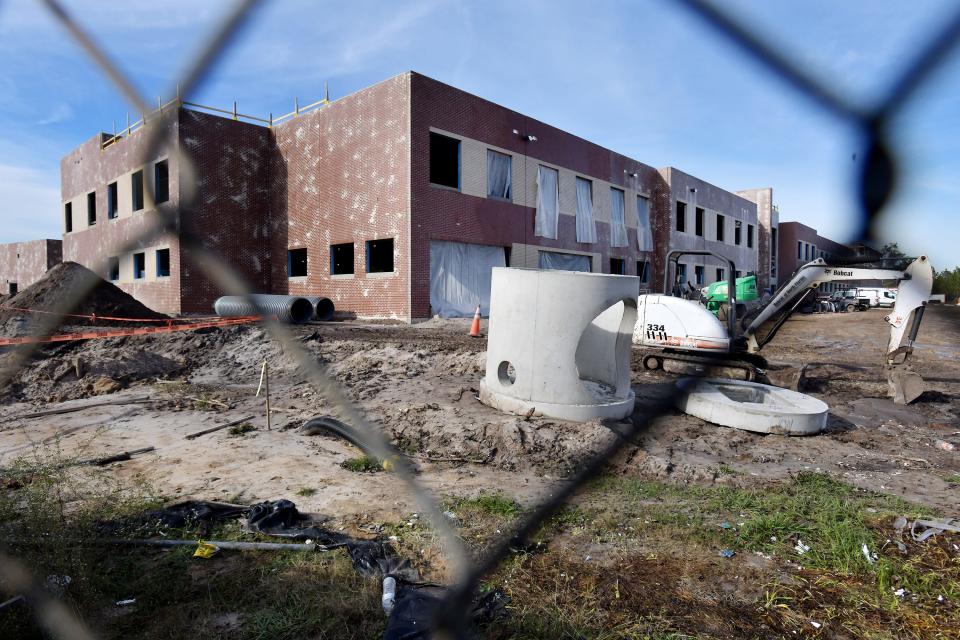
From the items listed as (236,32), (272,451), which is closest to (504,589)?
(236,32)

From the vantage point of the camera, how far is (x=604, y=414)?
6.59m

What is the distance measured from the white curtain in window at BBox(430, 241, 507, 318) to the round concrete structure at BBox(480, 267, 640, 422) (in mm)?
10945

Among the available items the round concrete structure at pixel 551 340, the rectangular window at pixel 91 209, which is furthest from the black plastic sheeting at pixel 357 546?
the rectangular window at pixel 91 209

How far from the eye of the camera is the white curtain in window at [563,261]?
21.4m

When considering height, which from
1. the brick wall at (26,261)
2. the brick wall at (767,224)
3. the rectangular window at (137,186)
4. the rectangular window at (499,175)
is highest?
the rectangular window at (499,175)

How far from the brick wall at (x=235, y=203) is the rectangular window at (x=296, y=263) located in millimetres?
1035

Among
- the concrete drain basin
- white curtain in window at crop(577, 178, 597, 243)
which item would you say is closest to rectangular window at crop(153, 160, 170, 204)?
the concrete drain basin

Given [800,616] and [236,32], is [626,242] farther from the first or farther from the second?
[236,32]

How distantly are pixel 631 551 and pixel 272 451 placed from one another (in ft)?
12.2

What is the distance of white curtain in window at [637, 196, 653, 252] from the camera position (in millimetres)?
25891

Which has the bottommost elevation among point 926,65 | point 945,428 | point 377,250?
point 945,428

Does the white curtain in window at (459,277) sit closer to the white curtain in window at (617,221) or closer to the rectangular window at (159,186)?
the white curtain in window at (617,221)

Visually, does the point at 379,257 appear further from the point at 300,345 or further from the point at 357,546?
the point at 300,345

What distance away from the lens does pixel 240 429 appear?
21.5ft
